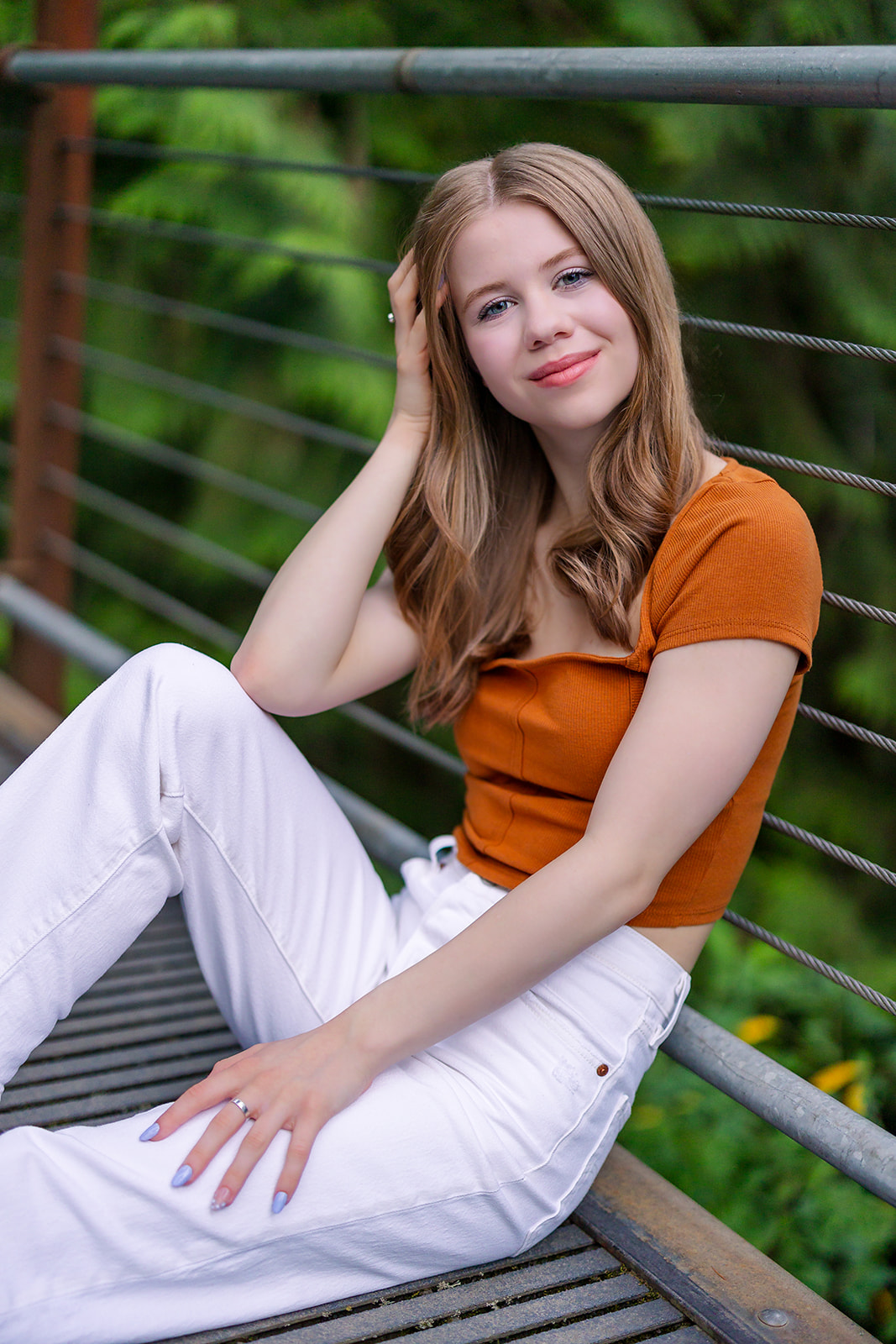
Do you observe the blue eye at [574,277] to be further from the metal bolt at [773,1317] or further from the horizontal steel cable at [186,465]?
the metal bolt at [773,1317]

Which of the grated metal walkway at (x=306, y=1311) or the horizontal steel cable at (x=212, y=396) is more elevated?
the horizontal steel cable at (x=212, y=396)

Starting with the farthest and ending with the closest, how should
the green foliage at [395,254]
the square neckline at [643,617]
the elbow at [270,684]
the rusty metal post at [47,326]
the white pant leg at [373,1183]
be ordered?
the green foliage at [395,254], the rusty metal post at [47,326], the elbow at [270,684], the square neckline at [643,617], the white pant leg at [373,1183]

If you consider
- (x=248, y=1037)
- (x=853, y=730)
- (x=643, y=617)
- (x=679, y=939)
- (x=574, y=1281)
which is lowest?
(x=574, y=1281)

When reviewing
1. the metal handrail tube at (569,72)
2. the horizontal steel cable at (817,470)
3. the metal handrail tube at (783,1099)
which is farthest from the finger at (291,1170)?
the metal handrail tube at (569,72)

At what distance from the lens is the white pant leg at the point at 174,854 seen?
129 centimetres

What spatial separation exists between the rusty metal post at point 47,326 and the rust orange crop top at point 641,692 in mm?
1605

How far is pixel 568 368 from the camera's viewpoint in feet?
4.52

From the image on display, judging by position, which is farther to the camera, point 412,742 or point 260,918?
point 412,742

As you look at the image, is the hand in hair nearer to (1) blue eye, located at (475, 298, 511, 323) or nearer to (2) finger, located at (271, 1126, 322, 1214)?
(1) blue eye, located at (475, 298, 511, 323)

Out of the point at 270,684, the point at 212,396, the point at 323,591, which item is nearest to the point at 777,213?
the point at 323,591

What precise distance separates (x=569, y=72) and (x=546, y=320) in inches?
11.9

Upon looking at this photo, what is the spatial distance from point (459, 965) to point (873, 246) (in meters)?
2.70

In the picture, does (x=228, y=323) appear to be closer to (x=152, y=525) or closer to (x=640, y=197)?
(x=152, y=525)

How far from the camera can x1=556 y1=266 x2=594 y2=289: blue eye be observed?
54.1 inches
